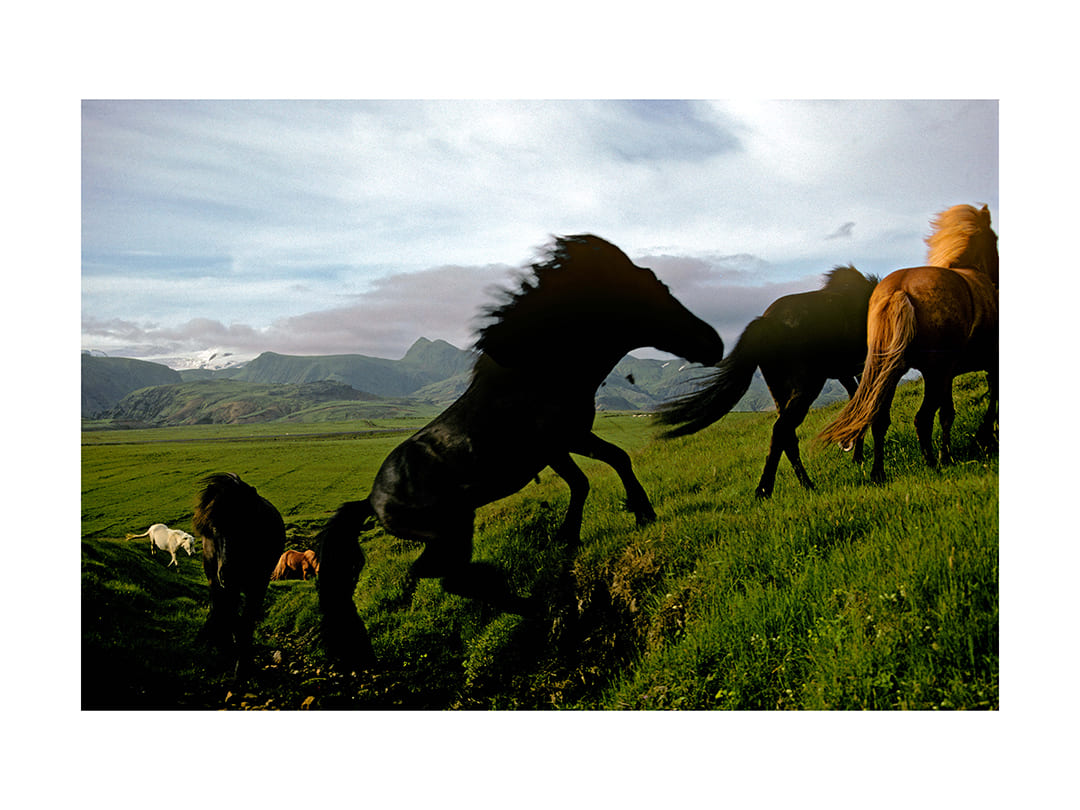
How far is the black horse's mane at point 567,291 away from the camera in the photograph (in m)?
3.93

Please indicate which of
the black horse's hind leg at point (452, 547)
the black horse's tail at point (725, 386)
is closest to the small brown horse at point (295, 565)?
the black horse's hind leg at point (452, 547)

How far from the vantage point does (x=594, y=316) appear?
3.93 meters

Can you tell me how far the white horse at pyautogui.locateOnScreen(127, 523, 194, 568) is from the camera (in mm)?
4184

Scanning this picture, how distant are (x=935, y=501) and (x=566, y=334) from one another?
2.32 m

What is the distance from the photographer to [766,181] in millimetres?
4168

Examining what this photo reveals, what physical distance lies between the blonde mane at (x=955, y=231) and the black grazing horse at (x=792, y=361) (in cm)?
46

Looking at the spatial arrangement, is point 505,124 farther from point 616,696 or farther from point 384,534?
point 616,696

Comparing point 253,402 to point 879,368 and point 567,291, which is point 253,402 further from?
point 879,368

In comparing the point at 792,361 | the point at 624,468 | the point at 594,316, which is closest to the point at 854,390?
the point at 792,361

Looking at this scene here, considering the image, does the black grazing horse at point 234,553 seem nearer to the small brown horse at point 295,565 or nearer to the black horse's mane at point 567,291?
the small brown horse at point 295,565

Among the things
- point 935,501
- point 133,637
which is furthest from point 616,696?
point 133,637

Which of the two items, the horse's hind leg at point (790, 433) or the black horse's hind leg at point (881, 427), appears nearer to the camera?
the black horse's hind leg at point (881, 427)

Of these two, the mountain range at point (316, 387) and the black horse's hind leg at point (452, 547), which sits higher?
the mountain range at point (316, 387)

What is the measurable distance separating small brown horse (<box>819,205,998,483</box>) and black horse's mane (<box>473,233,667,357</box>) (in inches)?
55.1
